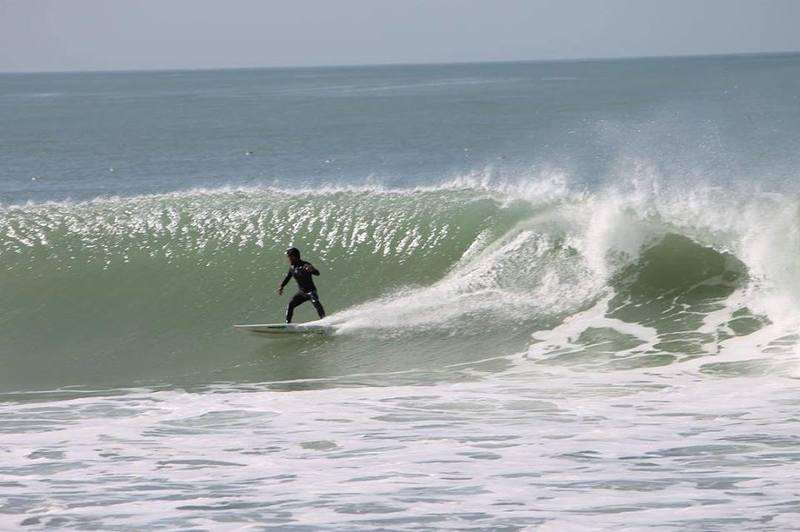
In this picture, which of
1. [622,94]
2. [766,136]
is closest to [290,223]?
[766,136]

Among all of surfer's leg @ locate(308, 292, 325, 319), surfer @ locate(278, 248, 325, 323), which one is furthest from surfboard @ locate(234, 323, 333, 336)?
surfer's leg @ locate(308, 292, 325, 319)

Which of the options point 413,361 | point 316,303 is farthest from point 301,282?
point 413,361

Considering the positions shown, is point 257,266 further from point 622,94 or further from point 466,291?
point 622,94

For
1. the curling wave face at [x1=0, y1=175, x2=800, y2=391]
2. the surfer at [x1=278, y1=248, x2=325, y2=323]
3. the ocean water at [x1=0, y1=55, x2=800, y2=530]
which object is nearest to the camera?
the ocean water at [x1=0, y1=55, x2=800, y2=530]

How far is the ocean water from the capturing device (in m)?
7.94

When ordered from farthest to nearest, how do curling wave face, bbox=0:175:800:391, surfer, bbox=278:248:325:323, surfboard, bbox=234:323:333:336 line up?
surfer, bbox=278:248:325:323 < surfboard, bbox=234:323:333:336 < curling wave face, bbox=0:175:800:391

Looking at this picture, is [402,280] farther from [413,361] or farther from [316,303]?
[413,361]

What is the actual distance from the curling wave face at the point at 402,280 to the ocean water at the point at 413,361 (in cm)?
5

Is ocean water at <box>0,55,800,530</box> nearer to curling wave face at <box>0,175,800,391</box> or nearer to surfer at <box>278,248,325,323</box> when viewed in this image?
curling wave face at <box>0,175,800,391</box>

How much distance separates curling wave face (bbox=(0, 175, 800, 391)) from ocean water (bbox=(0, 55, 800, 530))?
0.05 meters

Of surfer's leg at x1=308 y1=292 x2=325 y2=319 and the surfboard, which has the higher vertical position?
surfer's leg at x1=308 y1=292 x2=325 y2=319

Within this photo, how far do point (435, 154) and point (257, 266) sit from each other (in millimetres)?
34111

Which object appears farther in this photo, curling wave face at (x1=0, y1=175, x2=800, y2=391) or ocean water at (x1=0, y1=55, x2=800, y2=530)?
curling wave face at (x1=0, y1=175, x2=800, y2=391)

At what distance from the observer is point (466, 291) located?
15.8m
